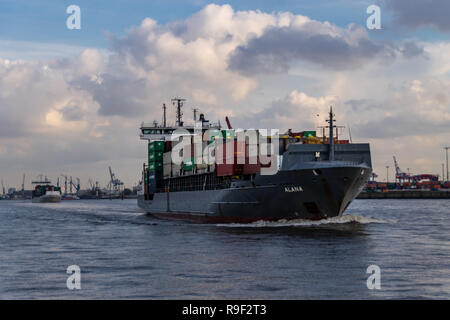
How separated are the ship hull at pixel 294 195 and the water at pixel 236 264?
5.06 ft

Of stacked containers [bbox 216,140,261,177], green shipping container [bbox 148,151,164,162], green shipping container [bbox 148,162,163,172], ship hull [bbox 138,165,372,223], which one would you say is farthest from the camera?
green shipping container [bbox 148,162,163,172]

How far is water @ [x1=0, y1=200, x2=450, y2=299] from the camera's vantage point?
17.1 m

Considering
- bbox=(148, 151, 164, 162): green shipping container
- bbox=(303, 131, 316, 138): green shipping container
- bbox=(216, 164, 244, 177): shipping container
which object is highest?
bbox=(303, 131, 316, 138): green shipping container

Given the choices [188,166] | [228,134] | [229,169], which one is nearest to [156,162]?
[188,166]

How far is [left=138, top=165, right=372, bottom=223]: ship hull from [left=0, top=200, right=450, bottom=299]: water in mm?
1541

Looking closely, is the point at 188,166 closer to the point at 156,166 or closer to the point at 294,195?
the point at 156,166

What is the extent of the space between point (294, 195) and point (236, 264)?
51.9ft

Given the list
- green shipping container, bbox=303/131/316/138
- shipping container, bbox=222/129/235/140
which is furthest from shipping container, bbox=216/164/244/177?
green shipping container, bbox=303/131/316/138

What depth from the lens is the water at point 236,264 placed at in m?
17.1

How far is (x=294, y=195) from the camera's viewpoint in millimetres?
37656

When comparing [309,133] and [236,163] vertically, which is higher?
[309,133]

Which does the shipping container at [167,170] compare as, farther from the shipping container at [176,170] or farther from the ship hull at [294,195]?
the ship hull at [294,195]

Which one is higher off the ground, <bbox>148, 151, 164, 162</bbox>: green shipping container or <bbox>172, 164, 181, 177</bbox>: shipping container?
<bbox>148, 151, 164, 162</bbox>: green shipping container

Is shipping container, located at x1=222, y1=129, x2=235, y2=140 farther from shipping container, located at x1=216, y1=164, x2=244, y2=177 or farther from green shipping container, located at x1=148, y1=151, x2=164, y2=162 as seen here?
green shipping container, located at x1=148, y1=151, x2=164, y2=162
